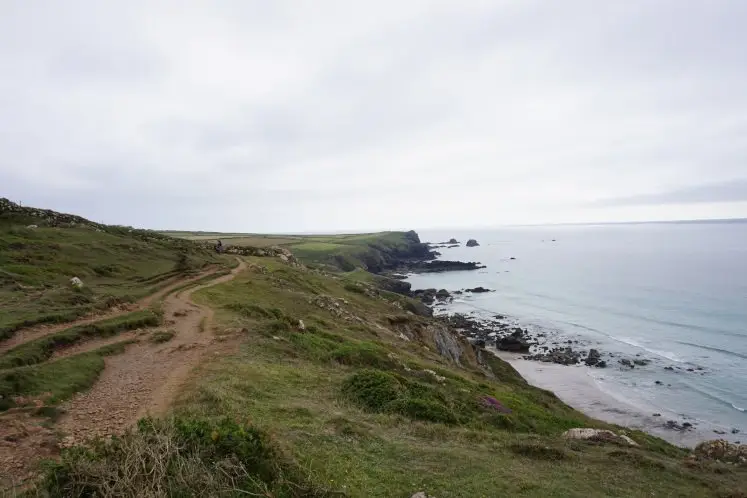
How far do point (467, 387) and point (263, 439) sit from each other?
18.5 meters

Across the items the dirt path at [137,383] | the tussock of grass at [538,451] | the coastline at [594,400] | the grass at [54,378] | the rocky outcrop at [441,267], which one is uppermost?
the grass at [54,378]

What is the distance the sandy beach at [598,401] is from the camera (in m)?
35.1

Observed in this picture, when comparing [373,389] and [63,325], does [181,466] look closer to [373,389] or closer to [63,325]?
[373,389]

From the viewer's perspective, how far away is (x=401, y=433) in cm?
1407

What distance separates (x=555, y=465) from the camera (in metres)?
13.4

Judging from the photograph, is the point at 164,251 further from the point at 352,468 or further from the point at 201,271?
the point at 352,468

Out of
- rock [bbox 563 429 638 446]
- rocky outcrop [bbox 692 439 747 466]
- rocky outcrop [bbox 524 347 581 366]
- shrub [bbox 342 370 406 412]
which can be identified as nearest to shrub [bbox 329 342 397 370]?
shrub [bbox 342 370 406 412]

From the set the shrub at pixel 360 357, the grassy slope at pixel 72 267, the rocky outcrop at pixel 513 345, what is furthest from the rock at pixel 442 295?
the shrub at pixel 360 357

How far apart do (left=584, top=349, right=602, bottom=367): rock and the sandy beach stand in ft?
5.49

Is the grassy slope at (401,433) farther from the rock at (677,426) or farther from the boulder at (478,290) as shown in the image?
the boulder at (478,290)

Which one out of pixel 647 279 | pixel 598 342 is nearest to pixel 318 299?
pixel 598 342

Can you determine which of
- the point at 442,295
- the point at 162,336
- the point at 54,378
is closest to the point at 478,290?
the point at 442,295

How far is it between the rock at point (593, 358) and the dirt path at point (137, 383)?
5041cm

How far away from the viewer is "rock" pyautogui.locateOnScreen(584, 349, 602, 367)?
55.3 metres
